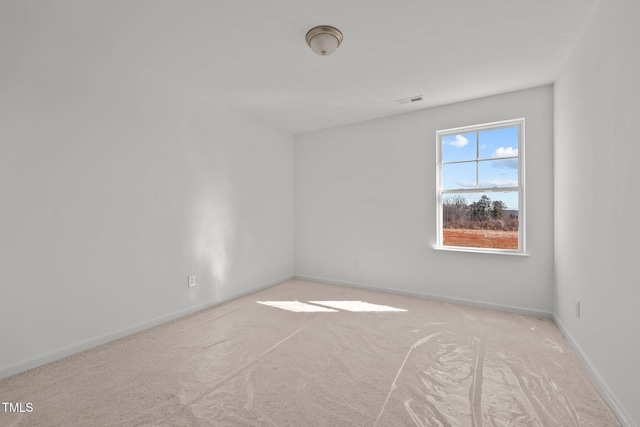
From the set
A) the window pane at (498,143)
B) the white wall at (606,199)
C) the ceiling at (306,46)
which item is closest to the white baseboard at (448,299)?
the white wall at (606,199)

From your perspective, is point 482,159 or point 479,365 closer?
point 479,365

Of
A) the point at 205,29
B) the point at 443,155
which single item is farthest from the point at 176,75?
the point at 443,155

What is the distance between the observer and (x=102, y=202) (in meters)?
2.51

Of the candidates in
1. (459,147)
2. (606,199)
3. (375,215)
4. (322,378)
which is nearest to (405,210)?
(375,215)

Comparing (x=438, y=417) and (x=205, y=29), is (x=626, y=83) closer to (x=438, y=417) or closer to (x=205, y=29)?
(x=438, y=417)

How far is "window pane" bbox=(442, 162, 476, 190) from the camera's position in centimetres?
361

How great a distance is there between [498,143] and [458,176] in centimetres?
58

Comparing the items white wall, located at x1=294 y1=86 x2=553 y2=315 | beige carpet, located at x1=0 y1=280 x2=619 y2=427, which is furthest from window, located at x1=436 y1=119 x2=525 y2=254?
beige carpet, located at x1=0 y1=280 x2=619 y2=427

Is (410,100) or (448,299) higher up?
(410,100)

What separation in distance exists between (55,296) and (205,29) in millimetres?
2417

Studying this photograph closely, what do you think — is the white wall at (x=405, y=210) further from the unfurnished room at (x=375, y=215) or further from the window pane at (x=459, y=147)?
the window pane at (x=459, y=147)

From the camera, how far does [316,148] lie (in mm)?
4785

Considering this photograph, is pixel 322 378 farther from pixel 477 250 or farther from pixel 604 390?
pixel 477 250

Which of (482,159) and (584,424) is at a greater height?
(482,159)
